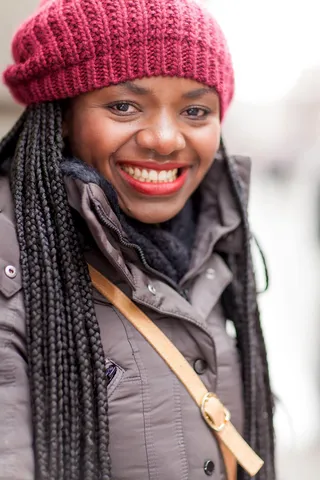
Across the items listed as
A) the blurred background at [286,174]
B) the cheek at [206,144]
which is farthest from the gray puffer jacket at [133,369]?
the blurred background at [286,174]

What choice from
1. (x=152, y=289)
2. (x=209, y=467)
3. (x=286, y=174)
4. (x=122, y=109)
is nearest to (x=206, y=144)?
(x=122, y=109)

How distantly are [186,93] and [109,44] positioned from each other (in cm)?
16

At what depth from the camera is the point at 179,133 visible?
988 mm

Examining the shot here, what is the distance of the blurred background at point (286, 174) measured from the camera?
179 centimetres

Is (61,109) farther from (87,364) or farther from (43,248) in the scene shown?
(87,364)

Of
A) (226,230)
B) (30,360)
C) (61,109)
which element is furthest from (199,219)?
(30,360)

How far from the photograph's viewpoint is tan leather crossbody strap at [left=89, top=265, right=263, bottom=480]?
918 millimetres

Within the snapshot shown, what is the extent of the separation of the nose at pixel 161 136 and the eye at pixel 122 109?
0.04 metres

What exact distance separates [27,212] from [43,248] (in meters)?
0.07

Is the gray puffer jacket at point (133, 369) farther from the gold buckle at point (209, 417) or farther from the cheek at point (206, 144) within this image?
the cheek at point (206, 144)

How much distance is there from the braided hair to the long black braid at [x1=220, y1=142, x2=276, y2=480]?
36 cm

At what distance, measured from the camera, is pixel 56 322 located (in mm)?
838

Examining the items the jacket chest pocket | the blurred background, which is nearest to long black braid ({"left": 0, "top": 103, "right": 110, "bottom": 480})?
the jacket chest pocket

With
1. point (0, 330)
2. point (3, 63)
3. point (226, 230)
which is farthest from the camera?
point (3, 63)
